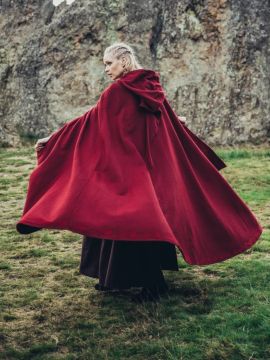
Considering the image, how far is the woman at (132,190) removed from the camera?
4.26 metres

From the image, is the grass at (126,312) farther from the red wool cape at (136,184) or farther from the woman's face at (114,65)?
the woman's face at (114,65)

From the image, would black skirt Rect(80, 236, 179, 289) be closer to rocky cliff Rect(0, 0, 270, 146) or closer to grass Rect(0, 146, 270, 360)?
grass Rect(0, 146, 270, 360)

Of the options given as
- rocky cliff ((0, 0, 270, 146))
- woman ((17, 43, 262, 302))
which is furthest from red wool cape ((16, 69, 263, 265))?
rocky cliff ((0, 0, 270, 146))

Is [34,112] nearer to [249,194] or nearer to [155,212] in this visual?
[249,194]

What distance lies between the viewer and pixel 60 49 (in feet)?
49.0

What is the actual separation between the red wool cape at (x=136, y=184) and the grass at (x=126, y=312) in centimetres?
41

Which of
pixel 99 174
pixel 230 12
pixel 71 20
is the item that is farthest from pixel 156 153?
pixel 71 20

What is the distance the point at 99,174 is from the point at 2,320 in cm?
132

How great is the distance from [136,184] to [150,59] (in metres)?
10.6

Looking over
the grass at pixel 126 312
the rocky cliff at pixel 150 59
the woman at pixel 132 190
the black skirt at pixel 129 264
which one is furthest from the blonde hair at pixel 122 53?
the rocky cliff at pixel 150 59

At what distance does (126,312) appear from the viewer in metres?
4.52

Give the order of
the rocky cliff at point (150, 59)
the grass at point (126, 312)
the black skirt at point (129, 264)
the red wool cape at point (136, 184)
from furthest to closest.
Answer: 1. the rocky cliff at point (150, 59)
2. the black skirt at point (129, 264)
3. the red wool cape at point (136, 184)
4. the grass at point (126, 312)

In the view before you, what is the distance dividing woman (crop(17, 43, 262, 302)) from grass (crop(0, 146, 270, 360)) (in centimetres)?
31

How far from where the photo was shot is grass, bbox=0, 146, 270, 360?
12.4 feet
